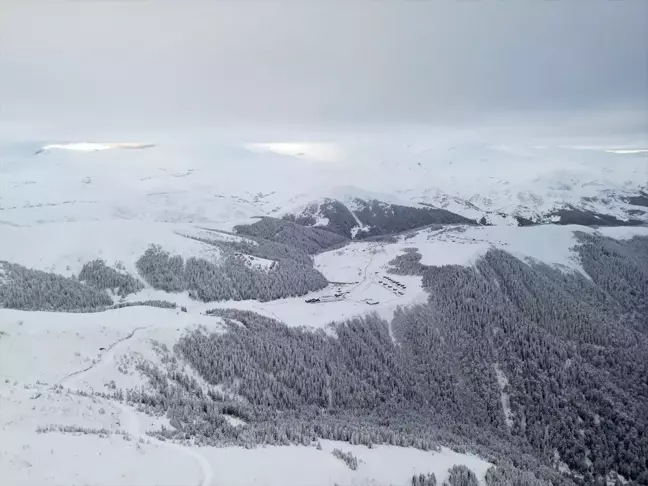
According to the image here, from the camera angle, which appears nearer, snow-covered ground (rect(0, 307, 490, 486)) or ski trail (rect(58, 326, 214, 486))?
snow-covered ground (rect(0, 307, 490, 486))

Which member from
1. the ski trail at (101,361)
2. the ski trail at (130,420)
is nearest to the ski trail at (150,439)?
the ski trail at (130,420)

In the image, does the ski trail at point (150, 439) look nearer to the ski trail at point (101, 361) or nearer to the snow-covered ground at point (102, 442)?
the snow-covered ground at point (102, 442)

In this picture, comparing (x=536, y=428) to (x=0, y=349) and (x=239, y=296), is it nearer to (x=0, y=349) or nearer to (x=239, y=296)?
(x=239, y=296)

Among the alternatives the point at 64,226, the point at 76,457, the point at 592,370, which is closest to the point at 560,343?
the point at 592,370

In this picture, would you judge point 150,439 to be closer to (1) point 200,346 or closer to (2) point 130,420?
(2) point 130,420

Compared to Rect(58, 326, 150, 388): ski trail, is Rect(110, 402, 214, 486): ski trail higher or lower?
higher

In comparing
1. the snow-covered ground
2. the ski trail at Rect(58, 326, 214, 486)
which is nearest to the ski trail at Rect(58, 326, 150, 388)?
the ski trail at Rect(58, 326, 214, 486)

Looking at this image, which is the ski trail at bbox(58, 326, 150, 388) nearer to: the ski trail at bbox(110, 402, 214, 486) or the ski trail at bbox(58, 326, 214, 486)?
the ski trail at bbox(58, 326, 214, 486)

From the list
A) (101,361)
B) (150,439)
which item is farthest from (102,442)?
(101,361)
